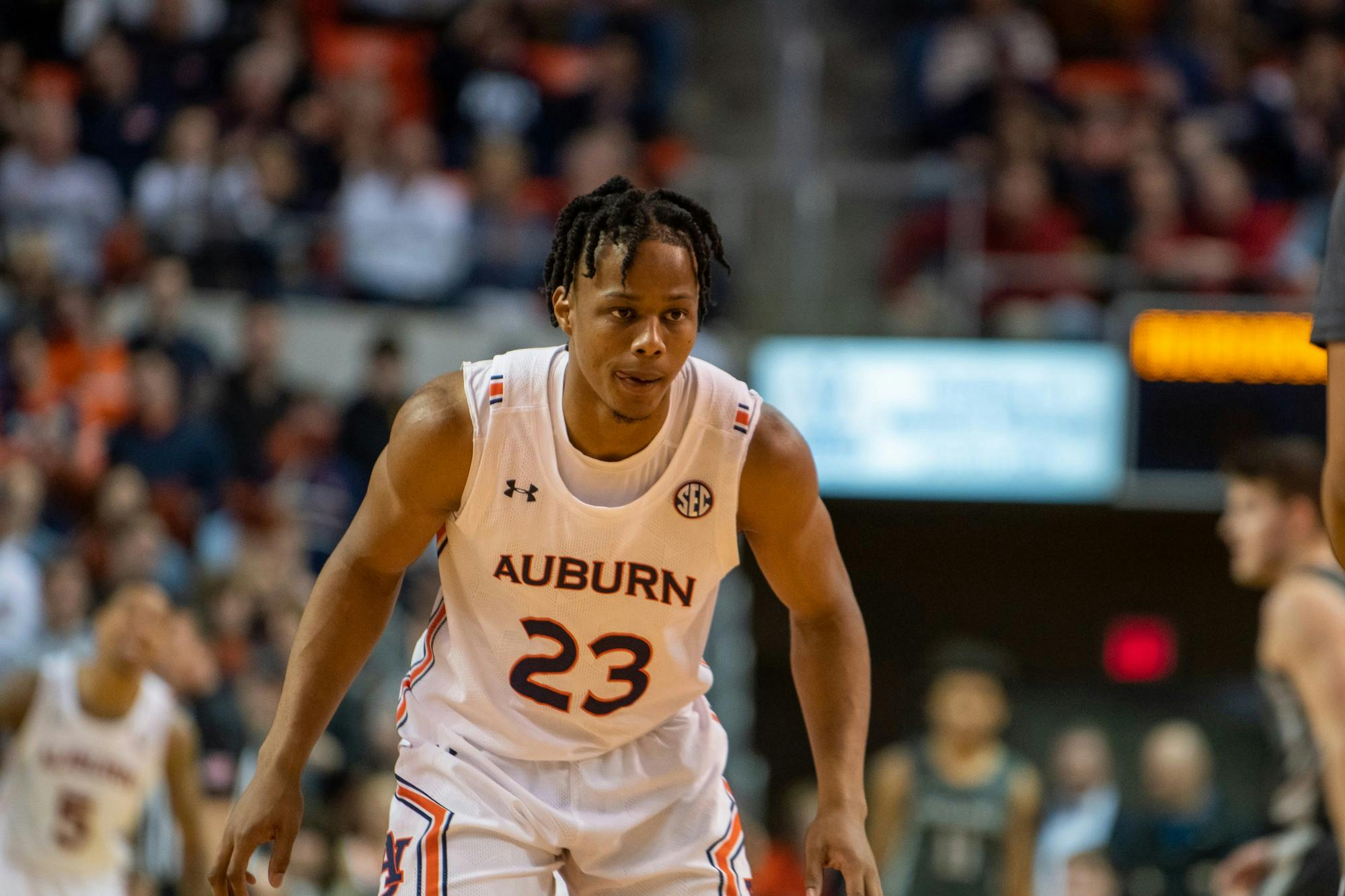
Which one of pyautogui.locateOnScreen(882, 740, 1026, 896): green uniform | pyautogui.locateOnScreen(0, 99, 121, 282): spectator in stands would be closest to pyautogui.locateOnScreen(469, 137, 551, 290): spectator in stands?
pyautogui.locateOnScreen(0, 99, 121, 282): spectator in stands

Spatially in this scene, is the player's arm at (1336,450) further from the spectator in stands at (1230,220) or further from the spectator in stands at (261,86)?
the spectator in stands at (261,86)

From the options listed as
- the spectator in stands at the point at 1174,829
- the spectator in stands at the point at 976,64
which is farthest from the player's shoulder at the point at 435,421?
the spectator in stands at the point at 976,64

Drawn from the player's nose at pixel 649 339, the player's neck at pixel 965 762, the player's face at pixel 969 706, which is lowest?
the player's neck at pixel 965 762

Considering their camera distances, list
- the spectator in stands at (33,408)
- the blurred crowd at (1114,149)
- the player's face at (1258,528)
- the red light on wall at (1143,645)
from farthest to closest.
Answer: the red light on wall at (1143,645), the blurred crowd at (1114,149), the spectator in stands at (33,408), the player's face at (1258,528)

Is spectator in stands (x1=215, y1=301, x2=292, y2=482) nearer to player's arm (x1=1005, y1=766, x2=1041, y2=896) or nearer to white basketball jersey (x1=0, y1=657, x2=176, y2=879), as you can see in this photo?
white basketball jersey (x1=0, y1=657, x2=176, y2=879)

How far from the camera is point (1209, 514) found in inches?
426

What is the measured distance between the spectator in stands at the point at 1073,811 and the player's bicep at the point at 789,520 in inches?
254

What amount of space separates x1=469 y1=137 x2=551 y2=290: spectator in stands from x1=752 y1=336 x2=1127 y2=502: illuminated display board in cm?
159

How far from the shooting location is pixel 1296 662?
16.9ft

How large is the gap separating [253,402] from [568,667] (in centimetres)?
695

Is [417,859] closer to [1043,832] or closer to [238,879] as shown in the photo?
[238,879]

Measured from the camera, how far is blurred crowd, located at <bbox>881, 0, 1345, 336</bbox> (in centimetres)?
1118

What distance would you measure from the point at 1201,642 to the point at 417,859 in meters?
8.75

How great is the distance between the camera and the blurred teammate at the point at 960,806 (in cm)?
795
